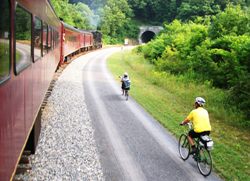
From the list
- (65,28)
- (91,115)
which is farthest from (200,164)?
(65,28)

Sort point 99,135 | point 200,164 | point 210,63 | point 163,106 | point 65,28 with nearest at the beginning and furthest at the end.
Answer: point 200,164 → point 99,135 → point 163,106 → point 210,63 → point 65,28

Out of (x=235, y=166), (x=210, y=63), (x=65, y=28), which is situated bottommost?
(x=235, y=166)

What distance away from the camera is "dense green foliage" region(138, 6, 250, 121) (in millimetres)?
16438

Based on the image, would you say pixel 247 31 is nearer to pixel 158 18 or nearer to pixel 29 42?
pixel 29 42

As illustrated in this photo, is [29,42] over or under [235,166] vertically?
over

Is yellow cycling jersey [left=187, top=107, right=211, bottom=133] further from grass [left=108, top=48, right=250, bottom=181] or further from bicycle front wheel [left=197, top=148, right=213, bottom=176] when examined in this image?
grass [left=108, top=48, right=250, bottom=181]

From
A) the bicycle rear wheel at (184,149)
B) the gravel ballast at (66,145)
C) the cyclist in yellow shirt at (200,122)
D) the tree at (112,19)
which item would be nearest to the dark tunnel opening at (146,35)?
the tree at (112,19)

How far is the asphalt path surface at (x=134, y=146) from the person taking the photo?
29.0ft

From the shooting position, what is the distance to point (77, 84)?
22422 millimetres

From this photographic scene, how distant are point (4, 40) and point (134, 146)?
7546mm

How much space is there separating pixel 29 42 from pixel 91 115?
8.42 m

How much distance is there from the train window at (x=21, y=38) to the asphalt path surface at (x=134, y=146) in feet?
12.6

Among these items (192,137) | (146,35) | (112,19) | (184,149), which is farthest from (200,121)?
(146,35)

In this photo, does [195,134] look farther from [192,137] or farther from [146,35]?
[146,35]
